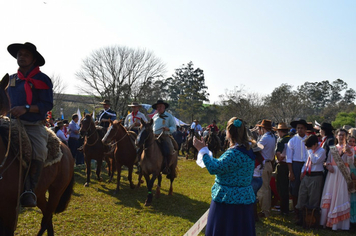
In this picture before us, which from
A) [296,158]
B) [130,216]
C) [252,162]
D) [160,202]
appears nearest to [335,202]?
[296,158]

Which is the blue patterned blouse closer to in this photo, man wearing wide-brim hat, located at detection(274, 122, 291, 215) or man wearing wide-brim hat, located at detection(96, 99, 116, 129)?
man wearing wide-brim hat, located at detection(274, 122, 291, 215)

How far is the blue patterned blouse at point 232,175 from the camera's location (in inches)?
140

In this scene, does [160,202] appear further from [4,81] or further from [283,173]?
[4,81]

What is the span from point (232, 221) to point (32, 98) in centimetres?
312

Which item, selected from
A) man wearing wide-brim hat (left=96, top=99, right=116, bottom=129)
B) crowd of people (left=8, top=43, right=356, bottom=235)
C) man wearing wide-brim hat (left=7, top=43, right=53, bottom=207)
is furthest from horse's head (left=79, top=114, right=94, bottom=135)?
man wearing wide-brim hat (left=7, top=43, right=53, bottom=207)

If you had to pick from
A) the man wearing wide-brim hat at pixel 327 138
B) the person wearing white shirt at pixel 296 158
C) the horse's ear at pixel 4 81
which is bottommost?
the person wearing white shirt at pixel 296 158

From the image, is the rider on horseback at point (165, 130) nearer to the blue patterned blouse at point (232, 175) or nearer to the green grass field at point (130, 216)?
the green grass field at point (130, 216)

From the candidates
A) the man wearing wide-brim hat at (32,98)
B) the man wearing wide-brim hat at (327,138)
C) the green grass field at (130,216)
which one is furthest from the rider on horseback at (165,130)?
the man wearing wide-brim hat at (32,98)

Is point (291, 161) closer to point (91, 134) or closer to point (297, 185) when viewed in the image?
point (297, 185)

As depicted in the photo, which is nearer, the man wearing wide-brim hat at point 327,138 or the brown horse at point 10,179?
the brown horse at point 10,179

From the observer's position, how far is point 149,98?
4044cm

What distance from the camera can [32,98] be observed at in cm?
405

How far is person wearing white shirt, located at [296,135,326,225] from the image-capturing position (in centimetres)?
646

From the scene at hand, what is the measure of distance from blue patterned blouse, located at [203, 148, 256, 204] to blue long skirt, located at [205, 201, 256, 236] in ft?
0.29
